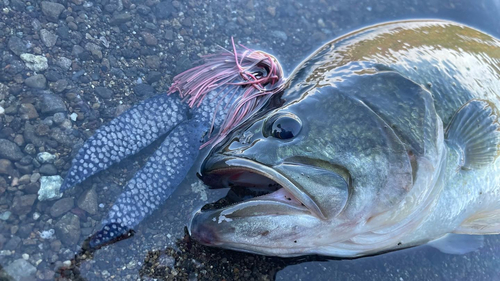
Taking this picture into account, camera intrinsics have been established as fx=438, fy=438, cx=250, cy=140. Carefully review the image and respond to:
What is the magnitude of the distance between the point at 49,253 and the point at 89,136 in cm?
90

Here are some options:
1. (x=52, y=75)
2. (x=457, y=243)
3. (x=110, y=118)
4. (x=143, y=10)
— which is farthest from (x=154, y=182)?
(x=457, y=243)

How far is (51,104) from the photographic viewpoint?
333 centimetres

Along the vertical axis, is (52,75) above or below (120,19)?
below

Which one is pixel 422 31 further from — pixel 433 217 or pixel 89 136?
pixel 89 136

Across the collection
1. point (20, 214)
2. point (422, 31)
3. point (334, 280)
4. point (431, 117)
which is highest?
point (422, 31)

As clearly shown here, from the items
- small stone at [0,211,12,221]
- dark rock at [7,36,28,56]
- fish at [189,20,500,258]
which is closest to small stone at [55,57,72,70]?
dark rock at [7,36,28,56]

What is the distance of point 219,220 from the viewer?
272cm

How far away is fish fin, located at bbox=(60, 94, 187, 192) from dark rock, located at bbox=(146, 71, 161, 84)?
33cm

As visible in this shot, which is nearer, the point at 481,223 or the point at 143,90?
→ the point at 481,223

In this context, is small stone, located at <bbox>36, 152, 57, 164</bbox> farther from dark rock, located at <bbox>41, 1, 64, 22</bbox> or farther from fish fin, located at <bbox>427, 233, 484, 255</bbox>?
fish fin, located at <bbox>427, 233, 484, 255</bbox>

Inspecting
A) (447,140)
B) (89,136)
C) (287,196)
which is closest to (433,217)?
(447,140)

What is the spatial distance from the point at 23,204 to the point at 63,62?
1225mm

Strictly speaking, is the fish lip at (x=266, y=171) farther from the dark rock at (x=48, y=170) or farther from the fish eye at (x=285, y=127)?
the dark rock at (x=48, y=170)

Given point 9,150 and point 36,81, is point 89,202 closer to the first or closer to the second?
point 9,150
